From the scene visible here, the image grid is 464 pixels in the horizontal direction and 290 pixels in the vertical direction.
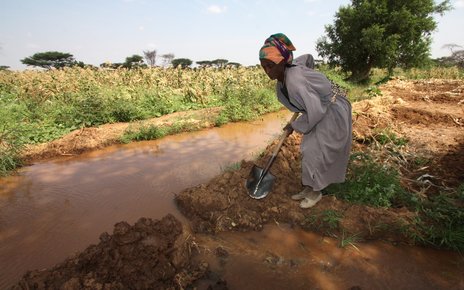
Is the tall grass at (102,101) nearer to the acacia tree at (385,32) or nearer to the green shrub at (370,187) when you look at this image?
the green shrub at (370,187)

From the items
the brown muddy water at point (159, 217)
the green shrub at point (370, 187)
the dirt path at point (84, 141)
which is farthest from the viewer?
the dirt path at point (84, 141)

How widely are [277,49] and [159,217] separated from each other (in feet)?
6.63

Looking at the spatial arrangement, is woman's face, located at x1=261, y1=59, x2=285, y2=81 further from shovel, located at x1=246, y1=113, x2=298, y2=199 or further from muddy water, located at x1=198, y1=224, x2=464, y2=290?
muddy water, located at x1=198, y1=224, x2=464, y2=290

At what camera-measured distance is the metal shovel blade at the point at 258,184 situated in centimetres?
285

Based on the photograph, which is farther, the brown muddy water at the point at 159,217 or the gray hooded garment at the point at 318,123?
the gray hooded garment at the point at 318,123

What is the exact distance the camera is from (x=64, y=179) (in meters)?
3.89

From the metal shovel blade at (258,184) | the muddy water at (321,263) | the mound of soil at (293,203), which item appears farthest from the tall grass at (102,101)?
the muddy water at (321,263)

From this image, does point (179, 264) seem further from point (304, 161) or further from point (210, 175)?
point (210, 175)

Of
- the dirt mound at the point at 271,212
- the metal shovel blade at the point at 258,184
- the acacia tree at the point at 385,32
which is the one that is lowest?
the dirt mound at the point at 271,212

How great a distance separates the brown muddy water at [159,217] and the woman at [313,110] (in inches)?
24.9

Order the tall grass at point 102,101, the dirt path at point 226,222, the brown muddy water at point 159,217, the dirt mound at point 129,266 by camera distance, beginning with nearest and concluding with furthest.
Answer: the dirt mound at point 129,266
the dirt path at point 226,222
the brown muddy water at point 159,217
the tall grass at point 102,101

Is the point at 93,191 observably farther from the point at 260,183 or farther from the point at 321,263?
the point at 321,263

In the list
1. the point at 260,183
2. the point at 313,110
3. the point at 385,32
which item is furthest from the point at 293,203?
the point at 385,32

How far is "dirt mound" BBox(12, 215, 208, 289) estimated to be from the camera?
182cm
